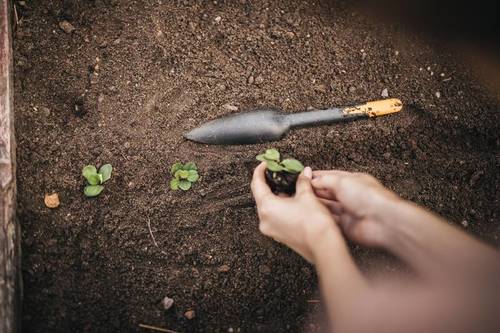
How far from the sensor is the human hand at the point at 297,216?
1035mm

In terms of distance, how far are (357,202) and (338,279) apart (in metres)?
0.31

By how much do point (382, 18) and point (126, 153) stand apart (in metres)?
1.24

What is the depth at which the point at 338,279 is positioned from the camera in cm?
91

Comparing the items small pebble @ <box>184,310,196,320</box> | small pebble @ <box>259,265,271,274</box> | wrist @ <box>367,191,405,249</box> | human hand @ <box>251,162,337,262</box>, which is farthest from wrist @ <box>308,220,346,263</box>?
small pebble @ <box>184,310,196,320</box>

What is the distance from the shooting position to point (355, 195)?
1.16 m

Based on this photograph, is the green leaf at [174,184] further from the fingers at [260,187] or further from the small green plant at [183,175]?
the fingers at [260,187]

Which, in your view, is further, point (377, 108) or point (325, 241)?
point (377, 108)

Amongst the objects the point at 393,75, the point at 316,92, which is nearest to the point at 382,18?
the point at 393,75

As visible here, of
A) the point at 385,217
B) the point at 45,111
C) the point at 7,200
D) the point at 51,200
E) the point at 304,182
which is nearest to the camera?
the point at 385,217

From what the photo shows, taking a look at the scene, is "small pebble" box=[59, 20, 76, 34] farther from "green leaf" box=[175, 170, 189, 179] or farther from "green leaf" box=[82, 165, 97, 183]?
"green leaf" box=[175, 170, 189, 179]

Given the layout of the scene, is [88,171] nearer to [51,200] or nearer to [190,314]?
[51,200]

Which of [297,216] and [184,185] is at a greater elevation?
[297,216]

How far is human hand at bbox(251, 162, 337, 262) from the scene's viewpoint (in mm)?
1035

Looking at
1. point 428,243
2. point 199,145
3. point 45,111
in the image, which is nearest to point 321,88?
point 199,145
